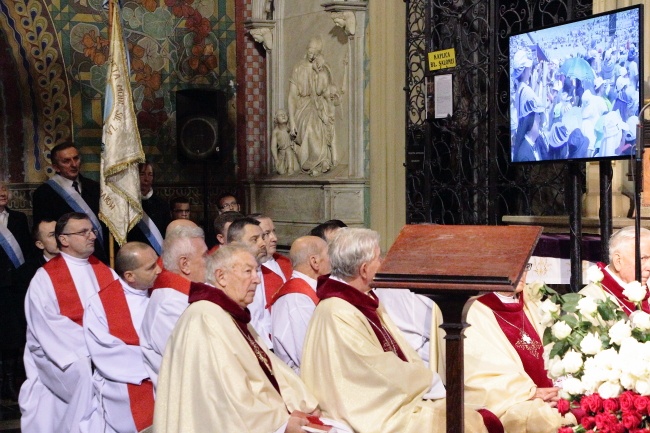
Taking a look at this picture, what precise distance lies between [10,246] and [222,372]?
441 cm

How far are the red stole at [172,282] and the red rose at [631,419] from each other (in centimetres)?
292

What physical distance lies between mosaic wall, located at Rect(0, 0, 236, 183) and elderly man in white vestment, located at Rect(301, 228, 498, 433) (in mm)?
6219

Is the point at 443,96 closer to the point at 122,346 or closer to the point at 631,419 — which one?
the point at 122,346

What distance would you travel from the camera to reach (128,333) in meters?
6.09

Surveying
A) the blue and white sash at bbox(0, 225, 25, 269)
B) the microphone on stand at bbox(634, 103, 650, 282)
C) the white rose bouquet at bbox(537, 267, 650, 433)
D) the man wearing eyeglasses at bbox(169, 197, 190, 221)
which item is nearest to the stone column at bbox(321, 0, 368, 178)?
the man wearing eyeglasses at bbox(169, 197, 190, 221)

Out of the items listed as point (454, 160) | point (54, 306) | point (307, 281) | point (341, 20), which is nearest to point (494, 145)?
point (454, 160)

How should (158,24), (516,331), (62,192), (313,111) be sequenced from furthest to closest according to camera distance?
(158,24) < (313,111) < (62,192) < (516,331)

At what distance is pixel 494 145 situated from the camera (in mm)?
8664

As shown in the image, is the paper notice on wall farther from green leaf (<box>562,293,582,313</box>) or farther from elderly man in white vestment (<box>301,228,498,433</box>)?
green leaf (<box>562,293,582,313</box>)

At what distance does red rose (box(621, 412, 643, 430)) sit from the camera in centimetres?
323

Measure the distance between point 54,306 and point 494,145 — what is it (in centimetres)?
371

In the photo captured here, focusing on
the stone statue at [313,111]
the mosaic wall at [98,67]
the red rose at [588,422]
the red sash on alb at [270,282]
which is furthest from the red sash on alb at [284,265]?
the red rose at [588,422]

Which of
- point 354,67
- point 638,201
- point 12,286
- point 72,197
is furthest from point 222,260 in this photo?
point 354,67

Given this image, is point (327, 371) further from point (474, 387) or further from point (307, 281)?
point (307, 281)
